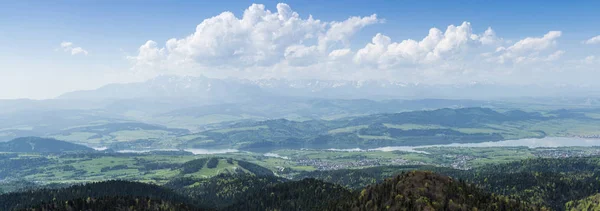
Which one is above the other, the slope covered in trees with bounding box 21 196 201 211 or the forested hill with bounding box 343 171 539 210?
the forested hill with bounding box 343 171 539 210

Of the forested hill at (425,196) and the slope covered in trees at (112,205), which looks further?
the slope covered in trees at (112,205)

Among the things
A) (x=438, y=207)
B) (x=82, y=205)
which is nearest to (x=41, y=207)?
(x=82, y=205)

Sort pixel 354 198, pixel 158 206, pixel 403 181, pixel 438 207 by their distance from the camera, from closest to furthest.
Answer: pixel 438 207 < pixel 403 181 < pixel 354 198 < pixel 158 206

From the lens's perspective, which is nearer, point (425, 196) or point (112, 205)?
point (425, 196)

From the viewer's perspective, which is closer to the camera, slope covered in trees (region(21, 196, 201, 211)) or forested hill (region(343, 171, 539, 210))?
forested hill (region(343, 171, 539, 210))

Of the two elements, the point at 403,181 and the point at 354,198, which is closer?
the point at 403,181

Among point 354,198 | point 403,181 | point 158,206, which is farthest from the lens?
point 158,206

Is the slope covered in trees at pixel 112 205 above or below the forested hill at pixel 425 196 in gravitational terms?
below

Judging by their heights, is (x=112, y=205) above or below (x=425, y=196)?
below

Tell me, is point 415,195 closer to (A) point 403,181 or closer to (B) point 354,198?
(A) point 403,181

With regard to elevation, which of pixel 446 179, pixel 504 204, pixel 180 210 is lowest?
pixel 180 210

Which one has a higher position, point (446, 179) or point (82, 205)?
point (446, 179)
